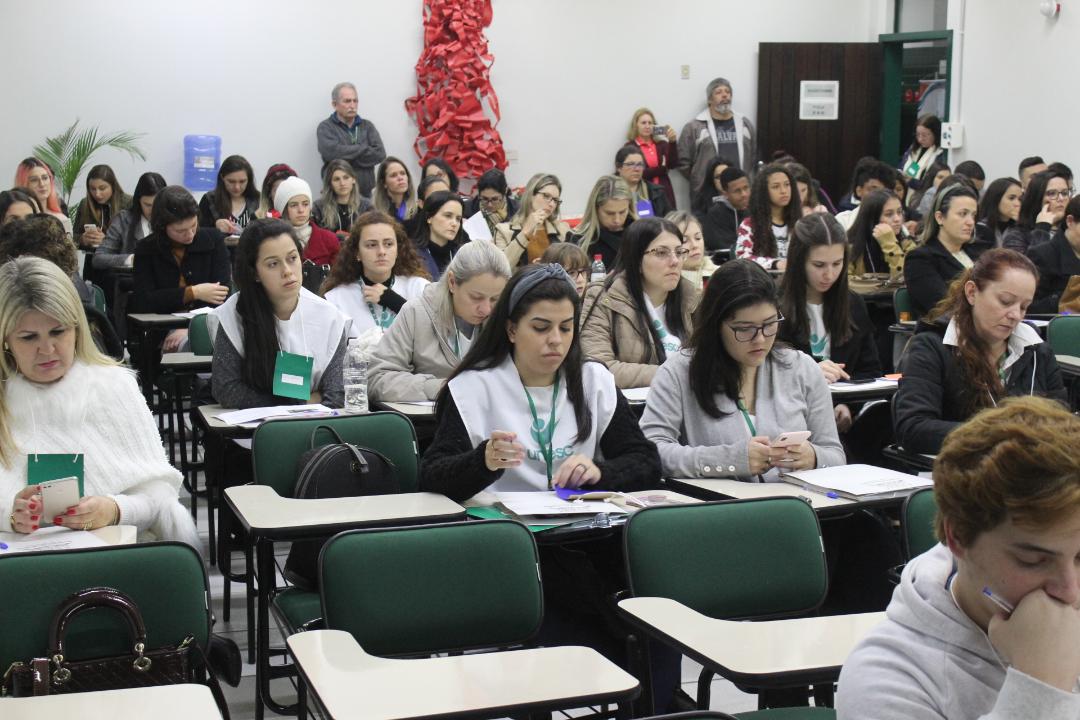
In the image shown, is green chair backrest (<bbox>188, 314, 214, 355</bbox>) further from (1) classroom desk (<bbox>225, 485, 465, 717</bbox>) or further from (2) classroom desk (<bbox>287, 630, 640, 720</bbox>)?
(2) classroom desk (<bbox>287, 630, 640, 720</bbox>)

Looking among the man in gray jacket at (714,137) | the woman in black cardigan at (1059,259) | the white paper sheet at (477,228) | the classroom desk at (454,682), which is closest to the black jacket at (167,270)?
the white paper sheet at (477,228)

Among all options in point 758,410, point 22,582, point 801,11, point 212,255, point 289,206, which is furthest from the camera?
point 801,11

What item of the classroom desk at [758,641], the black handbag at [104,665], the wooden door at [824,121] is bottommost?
the black handbag at [104,665]

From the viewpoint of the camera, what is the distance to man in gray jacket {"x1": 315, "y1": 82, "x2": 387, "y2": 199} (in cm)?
1050

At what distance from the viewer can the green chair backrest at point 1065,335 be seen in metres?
5.17

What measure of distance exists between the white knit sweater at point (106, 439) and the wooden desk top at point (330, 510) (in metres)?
0.17

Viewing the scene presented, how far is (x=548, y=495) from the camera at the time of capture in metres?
3.09

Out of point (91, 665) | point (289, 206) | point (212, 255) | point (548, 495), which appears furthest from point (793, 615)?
point (289, 206)

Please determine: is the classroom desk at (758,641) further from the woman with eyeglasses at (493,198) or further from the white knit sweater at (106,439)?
the woman with eyeglasses at (493,198)

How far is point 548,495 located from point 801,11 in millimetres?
10281

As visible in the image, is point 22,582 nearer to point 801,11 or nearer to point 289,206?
point 289,206

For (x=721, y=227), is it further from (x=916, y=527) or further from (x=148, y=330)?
(x=916, y=527)

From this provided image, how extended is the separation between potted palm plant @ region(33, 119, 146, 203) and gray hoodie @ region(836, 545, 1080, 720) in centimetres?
946

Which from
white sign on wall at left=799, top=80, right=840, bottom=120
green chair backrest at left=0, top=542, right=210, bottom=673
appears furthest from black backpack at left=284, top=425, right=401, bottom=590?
white sign on wall at left=799, top=80, right=840, bottom=120
